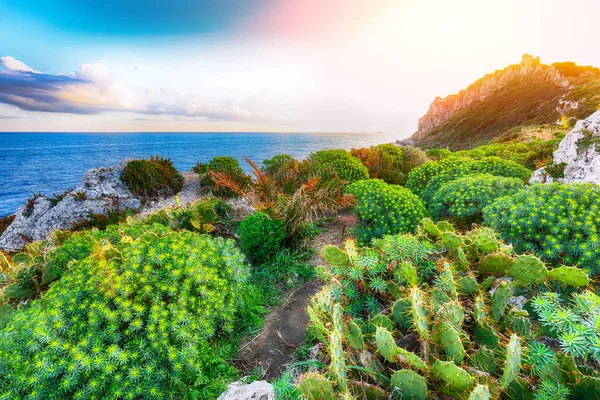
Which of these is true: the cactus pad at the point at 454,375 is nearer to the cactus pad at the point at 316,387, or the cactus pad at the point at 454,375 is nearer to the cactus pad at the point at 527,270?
the cactus pad at the point at 316,387

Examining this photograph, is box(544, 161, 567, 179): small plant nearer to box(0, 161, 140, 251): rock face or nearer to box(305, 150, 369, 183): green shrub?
box(305, 150, 369, 183): green shrub

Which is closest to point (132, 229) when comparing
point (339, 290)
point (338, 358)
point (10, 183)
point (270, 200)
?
point (270, 200)

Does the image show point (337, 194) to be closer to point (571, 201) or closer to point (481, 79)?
point (571, 201)

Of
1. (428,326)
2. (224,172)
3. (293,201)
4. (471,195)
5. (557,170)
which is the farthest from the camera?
(224,172)

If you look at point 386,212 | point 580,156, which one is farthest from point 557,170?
point 386,212

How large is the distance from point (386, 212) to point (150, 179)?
9.30 meters

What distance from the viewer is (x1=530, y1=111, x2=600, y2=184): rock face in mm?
5281

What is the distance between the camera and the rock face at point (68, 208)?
882 centimetres

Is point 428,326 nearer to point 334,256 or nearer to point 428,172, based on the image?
point 334,256

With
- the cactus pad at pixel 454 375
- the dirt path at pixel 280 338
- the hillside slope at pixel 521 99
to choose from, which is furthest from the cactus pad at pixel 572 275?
the hillside slope at pixel 521 99

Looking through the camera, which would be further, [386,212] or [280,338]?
[386,212]

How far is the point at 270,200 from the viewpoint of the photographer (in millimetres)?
6074

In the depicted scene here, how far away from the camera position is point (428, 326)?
222 centimetres

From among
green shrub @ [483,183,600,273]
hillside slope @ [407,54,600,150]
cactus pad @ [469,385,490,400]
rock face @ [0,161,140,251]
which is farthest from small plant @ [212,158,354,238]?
hillside slope @ [407,54,600,150]
